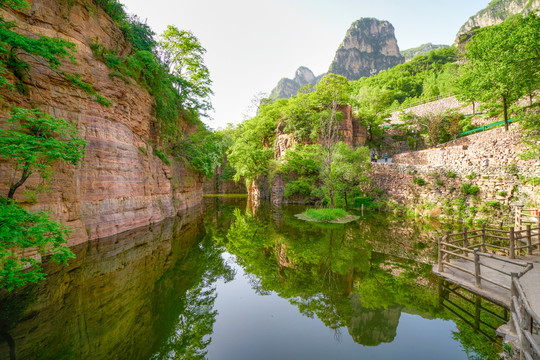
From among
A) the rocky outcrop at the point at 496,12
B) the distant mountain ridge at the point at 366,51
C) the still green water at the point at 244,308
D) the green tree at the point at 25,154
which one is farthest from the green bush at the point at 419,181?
the distant mountain ridge at the point at 366,51

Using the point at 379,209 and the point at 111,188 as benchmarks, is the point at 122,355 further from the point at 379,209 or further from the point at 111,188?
the point at 379,209

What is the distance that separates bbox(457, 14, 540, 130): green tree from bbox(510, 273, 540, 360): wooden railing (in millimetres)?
15938

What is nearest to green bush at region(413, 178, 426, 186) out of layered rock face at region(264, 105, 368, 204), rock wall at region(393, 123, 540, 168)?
rock wall at region(393, 123, 540, 168)

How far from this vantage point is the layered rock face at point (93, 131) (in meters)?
9.83

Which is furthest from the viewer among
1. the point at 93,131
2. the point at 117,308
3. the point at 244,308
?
the point at 93,131

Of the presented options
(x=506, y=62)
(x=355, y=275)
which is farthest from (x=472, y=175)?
(x=355, y=275)

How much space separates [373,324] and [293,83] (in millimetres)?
191865

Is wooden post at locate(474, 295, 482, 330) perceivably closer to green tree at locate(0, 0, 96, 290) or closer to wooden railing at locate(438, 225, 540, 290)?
wooden railing at locate(438, 225, 540, 290)

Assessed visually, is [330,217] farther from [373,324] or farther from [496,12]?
[496,12]

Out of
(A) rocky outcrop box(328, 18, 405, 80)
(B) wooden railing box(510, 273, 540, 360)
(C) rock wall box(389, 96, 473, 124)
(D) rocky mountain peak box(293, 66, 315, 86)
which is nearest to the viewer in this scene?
(B) wooden railing box(510, 273, 540, 360)

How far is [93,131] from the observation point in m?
12.2

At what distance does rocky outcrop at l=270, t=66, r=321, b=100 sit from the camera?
574ft

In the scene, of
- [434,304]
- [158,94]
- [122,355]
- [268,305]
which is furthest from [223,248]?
[158,94]

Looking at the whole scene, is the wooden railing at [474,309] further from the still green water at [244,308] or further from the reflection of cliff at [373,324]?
the reflection of cliff at [373,324]
